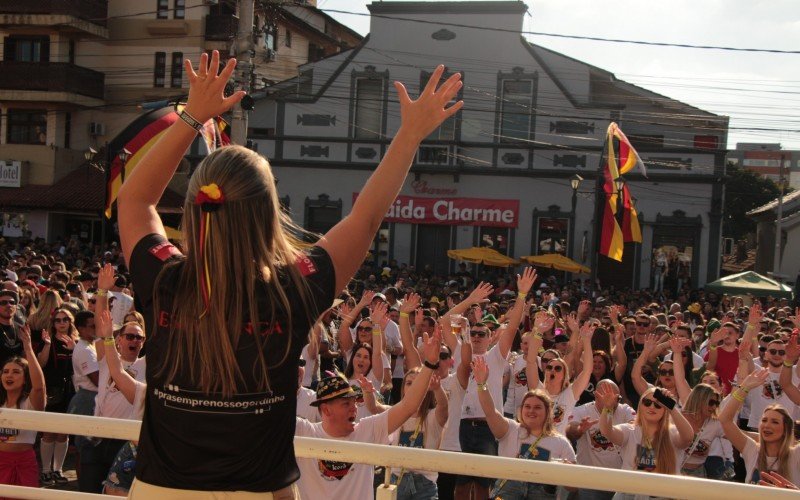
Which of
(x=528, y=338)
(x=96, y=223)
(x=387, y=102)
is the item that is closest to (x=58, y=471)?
(x=528, y=338)

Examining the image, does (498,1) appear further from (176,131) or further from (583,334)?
(176,131)

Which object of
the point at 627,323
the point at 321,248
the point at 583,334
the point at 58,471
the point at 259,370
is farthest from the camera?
the point at 627,323

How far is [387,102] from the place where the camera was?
120ft

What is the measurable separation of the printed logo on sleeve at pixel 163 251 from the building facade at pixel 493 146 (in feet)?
106

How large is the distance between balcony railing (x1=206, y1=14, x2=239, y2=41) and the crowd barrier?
120ft

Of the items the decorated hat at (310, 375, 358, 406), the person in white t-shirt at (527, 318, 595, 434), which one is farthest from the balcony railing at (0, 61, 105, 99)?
the decorated hat at (310, 375, 358, 406)

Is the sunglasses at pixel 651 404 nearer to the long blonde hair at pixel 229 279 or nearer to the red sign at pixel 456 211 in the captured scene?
the long blonde hair at pixel 229 279

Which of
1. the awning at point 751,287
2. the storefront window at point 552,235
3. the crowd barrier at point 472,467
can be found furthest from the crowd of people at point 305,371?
the storefront window at point 552,235

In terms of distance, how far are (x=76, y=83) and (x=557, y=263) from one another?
2124 cm

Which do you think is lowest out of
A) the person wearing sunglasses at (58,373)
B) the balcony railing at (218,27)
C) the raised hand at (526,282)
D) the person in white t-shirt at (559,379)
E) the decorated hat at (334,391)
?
the person wearing sunglasses at (58,373)

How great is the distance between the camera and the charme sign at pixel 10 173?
38219 millimetres

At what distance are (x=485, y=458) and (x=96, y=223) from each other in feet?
126

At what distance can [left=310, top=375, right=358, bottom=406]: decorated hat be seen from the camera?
541 centimetres

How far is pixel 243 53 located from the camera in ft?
53.2
